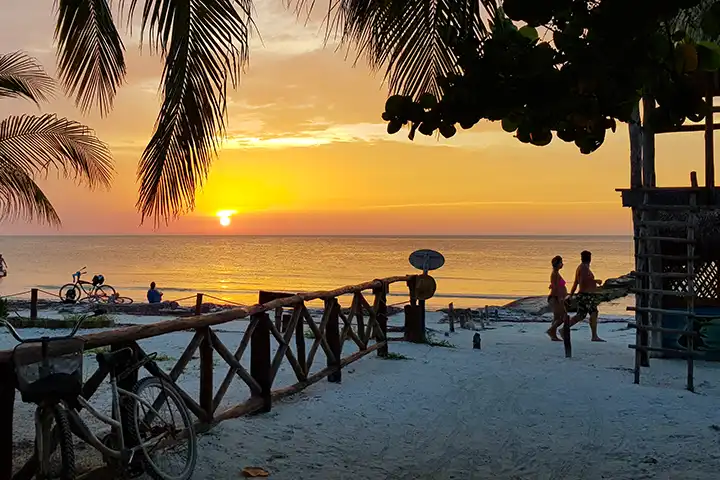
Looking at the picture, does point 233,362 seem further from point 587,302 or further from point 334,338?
point 587,302

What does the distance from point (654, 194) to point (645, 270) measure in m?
1.50

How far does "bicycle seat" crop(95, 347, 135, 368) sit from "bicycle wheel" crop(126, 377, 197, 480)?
19 centimetres

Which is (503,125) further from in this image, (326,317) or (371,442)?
(326,317)

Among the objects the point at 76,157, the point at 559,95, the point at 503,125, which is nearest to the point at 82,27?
the point at 503,125

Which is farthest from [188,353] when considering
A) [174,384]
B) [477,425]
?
[477,425]

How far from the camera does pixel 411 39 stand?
5.40 m

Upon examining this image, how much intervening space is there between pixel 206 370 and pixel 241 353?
94 centimetres

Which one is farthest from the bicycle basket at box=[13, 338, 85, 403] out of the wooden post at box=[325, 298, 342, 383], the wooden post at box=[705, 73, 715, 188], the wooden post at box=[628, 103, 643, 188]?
the wooden post at box=[705, 73, 715, 188]

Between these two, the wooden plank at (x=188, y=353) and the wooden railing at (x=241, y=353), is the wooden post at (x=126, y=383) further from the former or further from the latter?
the wooden plank at (x=188, y=353)

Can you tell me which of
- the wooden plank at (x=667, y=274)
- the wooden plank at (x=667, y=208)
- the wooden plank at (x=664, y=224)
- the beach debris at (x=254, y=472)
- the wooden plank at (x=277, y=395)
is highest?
the wooden plank at (x=667, y=208)

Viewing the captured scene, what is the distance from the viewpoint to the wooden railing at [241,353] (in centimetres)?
392

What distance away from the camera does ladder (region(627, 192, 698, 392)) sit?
9203 millimetres

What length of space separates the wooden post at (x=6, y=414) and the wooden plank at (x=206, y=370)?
80.3 inches

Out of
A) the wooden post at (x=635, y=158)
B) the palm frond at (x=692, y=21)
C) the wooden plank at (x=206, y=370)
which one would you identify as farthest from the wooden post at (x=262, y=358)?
the wooden post at (x=635, y=158)
